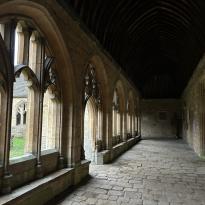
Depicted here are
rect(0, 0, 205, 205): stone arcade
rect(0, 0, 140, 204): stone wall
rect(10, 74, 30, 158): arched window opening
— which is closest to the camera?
rect(0, 0, 205, 205): stone arcade

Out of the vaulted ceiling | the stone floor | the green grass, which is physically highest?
the vaulted ceiling

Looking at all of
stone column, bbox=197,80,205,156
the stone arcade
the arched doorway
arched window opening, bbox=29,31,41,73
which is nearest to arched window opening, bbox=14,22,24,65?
the stone arcade

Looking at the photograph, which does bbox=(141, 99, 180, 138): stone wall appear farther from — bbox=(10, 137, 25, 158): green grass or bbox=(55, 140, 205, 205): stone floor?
bbox=(10, 137, 25, 158): green grass

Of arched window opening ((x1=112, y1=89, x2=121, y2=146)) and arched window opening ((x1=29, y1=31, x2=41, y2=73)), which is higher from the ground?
arched window opening ((x1=29, y1=31, x2=41, y2=73))

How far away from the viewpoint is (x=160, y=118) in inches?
647

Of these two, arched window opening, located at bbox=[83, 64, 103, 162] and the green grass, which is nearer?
the green grass

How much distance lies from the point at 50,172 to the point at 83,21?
9.49ft

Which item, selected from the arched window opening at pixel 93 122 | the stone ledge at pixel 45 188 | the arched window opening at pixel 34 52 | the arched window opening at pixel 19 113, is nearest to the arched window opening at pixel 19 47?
the arched window opening at pixel 34 52

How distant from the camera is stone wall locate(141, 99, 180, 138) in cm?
1619

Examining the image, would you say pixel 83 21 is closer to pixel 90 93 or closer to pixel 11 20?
pixel 90 93

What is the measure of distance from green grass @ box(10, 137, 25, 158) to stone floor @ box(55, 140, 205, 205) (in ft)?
3.05

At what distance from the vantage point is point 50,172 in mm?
3623

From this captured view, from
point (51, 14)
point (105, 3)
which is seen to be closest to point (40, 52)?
point (51, 14)

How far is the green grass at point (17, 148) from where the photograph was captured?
3.31 meters
